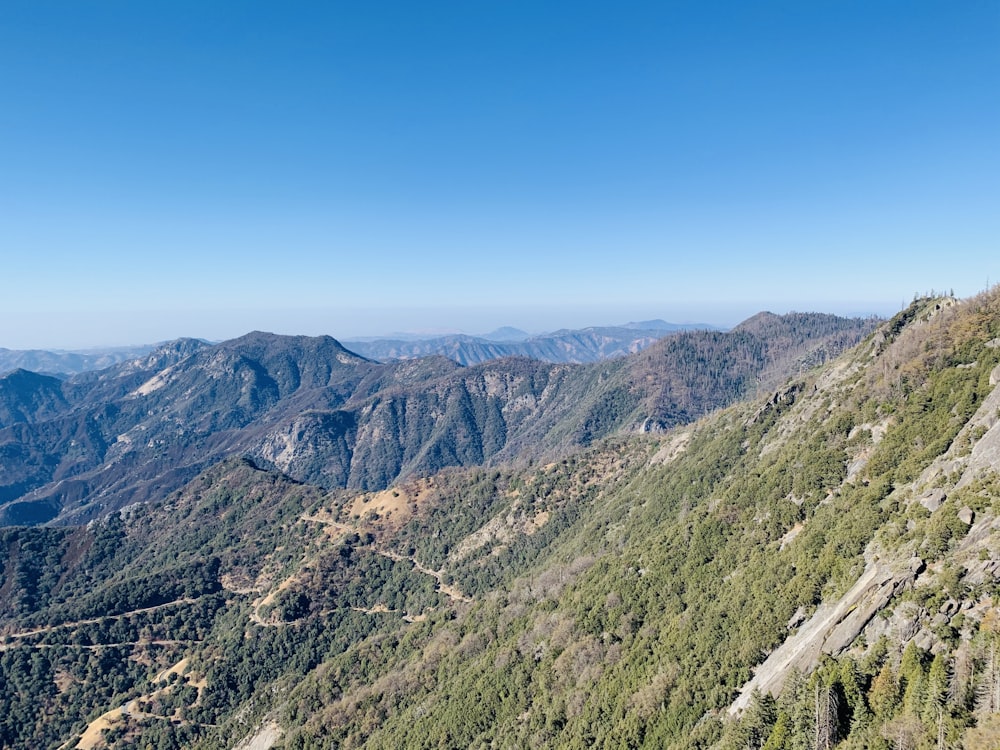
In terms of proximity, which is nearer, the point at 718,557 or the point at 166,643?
the point at 718,557

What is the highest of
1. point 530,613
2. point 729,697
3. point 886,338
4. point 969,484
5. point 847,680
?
point 886,338

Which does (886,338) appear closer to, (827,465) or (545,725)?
(827,465)

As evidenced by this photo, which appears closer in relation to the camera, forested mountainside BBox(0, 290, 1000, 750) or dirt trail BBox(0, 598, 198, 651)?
forested mountainside BBox(0, 290, 1000, 750)

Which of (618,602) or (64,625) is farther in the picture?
(64,625)

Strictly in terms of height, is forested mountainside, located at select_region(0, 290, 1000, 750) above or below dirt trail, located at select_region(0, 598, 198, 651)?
above

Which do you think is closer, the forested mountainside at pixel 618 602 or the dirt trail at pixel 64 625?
the forested mountainside at pixel 618 602

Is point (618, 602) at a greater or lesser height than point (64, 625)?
greater

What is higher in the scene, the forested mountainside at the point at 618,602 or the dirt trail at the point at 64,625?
the forested mountainside at the point at 618,602

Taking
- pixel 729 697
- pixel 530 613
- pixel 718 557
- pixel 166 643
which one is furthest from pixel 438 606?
pixel 729 697
